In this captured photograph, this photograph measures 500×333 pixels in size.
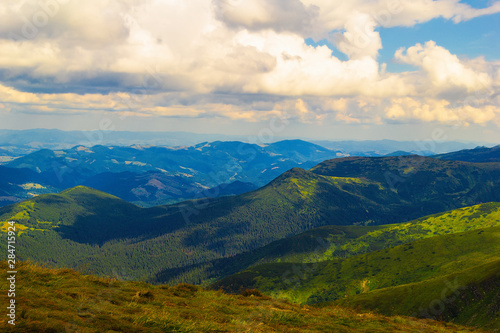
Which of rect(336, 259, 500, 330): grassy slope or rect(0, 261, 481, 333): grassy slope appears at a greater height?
rect(0, 261, 481, 333): grassy slope

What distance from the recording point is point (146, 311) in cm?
2466

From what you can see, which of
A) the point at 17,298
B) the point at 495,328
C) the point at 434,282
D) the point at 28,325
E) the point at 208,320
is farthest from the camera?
the point at 434,282

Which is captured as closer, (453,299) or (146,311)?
(146,311)

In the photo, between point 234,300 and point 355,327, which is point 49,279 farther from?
point 355,327

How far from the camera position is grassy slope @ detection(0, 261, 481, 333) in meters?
20.8

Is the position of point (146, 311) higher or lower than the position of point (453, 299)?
higher

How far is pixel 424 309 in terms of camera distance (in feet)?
461

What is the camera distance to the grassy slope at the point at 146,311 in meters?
20.8

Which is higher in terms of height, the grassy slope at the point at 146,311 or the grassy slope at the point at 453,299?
the grassy slope at the point at 146,311

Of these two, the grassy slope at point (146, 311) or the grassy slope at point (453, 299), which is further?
the grassy slope at point (453, 299)

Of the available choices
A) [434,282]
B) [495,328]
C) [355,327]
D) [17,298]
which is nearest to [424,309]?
[434,282]

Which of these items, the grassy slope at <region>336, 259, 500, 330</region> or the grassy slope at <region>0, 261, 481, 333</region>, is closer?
the grassy slope at <region>0, 261, 481, 333</region>

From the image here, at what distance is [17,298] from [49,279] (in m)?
7.21

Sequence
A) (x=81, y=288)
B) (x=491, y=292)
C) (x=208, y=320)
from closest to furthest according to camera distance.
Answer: (x=208, y=320), (x=81, y=288), (x=491, y=292)
